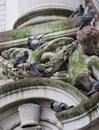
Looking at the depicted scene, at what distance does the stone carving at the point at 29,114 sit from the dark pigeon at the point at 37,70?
0.51 m

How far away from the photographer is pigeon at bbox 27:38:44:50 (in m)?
11.5

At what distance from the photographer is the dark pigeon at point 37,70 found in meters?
11.0

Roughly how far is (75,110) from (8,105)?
47.9 inches

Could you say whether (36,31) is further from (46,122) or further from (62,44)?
(46,122)

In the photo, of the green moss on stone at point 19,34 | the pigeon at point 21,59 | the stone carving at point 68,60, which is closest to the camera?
the stone carving at point 68,60

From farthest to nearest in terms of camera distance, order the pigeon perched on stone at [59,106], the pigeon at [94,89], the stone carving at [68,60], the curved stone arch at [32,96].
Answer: the stone carving at [68,60] → the curved stone arch at [32,96] → the pigeon perched on stone at [59,106] → the pigeon at [94,89]

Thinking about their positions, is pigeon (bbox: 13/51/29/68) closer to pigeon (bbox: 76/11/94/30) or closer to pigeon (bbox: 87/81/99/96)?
pigeon (bbox: 76/11/94/30)

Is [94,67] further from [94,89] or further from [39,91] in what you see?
[39,91]

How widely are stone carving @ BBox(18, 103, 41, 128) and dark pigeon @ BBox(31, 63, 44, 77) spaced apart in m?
0.51

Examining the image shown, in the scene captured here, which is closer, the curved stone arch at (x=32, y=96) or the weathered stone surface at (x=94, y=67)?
the curved stone arch at (x=32, y=96)

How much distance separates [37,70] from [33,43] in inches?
25.2

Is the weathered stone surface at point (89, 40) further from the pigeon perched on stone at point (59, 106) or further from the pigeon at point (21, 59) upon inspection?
the pigeon perched on stone at point (59, 106)

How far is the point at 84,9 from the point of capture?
12164 mm

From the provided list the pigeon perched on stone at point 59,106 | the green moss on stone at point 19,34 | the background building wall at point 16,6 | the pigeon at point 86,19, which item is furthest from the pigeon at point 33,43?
the background building wall at point 16,6
